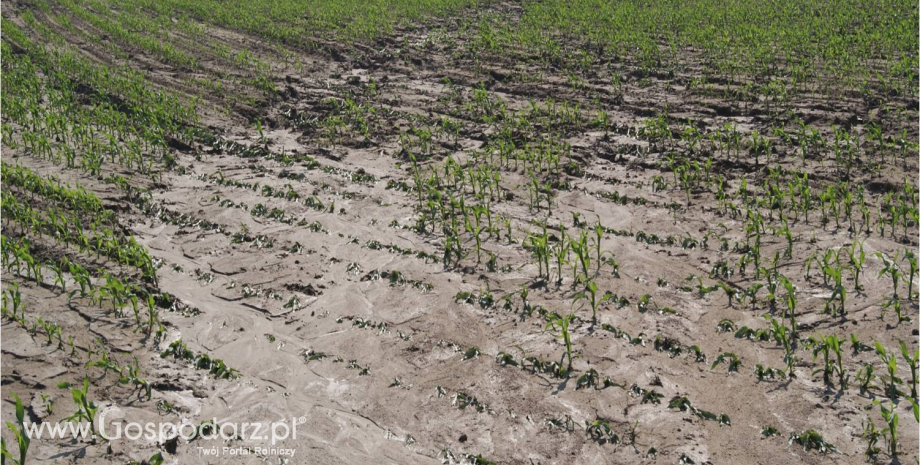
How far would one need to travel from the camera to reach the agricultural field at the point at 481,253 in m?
4.80

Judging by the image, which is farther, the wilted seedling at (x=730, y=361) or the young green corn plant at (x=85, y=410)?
the wilted seedling at (x=730, y=361)

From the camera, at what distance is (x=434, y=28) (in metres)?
18.9

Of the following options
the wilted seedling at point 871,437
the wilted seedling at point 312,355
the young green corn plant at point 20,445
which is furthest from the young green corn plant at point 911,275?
the young green corn plant at point 20,445

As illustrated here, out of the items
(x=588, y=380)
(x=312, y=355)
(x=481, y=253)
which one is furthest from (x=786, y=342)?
(x=312, y=355)

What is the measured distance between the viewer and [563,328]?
5.43m

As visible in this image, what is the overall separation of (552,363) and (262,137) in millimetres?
7792

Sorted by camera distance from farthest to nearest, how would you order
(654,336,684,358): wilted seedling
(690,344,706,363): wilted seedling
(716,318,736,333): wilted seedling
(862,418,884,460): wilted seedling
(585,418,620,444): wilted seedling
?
1. (716,318,736,333): wilted seedling
2. (654,336,684,358): wilted seedling
3. (690,344,706,363): wilted seedling
4. (585,418,620,444): wilted seedling
5. (862,418,884,460): wilted seedling

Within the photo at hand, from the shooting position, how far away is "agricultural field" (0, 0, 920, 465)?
189 inches

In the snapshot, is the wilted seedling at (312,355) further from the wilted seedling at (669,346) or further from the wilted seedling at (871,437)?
the wilted seedling at (871,437)

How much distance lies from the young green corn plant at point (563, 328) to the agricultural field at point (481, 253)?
1.8 inches

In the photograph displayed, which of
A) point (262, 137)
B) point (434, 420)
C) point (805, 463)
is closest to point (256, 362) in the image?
point (434, 420)

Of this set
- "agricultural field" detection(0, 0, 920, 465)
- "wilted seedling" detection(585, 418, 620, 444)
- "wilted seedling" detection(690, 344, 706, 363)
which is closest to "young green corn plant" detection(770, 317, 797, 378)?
"agricultural field" detection(0, 0, 920, 465)

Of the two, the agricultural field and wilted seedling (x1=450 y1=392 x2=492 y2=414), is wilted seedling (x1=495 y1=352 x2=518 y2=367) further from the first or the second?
wilted seedling (x1=450 y1=392 x2=492 y2=414)

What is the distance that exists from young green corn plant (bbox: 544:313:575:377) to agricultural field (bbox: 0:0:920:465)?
47 mm
